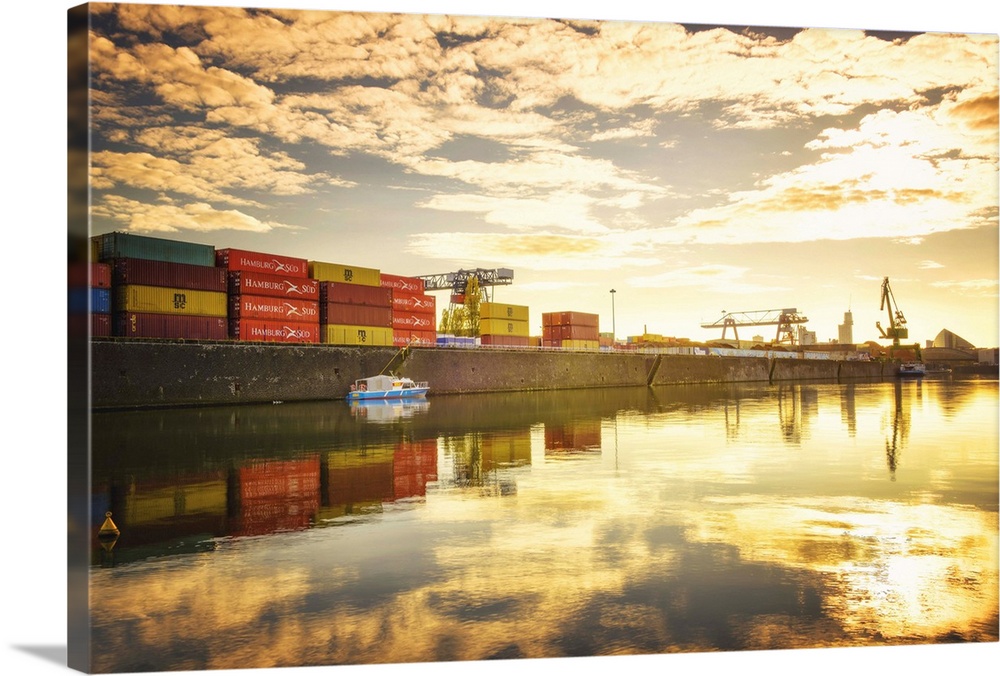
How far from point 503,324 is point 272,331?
29397mm

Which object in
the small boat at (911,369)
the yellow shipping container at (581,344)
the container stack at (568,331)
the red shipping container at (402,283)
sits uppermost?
the red shipping container at (402,283)

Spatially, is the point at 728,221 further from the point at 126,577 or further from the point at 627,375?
the point at 627,375

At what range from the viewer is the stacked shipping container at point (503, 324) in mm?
67625

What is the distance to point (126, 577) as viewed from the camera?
7789 mm

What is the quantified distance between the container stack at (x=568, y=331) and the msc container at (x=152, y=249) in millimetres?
42916

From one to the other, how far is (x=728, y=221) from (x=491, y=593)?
13.6m

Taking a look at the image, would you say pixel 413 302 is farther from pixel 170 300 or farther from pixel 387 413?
pixel 387 413

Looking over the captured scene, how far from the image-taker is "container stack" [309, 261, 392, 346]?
47.6 meters

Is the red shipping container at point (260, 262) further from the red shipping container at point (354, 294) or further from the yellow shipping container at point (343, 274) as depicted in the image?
the red shipping container at point (354, 294)

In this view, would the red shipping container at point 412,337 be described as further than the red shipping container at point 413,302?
No

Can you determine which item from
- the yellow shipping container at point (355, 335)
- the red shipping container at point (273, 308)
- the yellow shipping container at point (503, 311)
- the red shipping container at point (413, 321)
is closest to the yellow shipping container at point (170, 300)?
the red shipping container at point (273, 308)

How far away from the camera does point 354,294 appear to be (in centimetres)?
4947

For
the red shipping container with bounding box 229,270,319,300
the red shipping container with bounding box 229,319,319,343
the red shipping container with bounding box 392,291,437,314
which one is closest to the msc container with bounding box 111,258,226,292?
the red shipping container with bounding box 229,270,319,300

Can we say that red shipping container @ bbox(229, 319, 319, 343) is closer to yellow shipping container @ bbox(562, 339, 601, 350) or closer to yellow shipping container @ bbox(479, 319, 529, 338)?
yellow shipping container @ bbox(479, 319, 529, 338)
